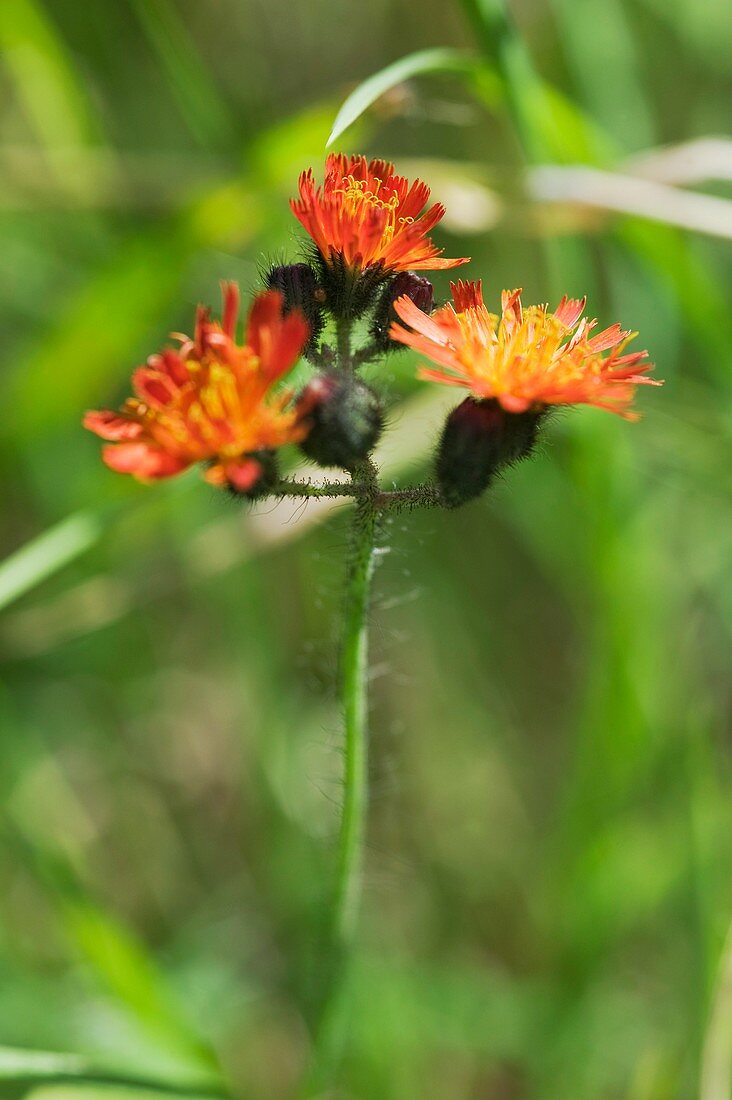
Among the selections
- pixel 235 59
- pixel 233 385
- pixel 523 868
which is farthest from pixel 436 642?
pixel 235 59

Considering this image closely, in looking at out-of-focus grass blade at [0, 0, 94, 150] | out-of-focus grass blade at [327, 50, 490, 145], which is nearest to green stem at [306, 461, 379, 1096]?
out-of-focus grass blade at [327, 50, 490, 145]

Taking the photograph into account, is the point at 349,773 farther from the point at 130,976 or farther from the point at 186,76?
the point at 186,76

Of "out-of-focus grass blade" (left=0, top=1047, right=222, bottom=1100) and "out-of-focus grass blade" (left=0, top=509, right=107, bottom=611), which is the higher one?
"out-of-focus grass blade" (left=0, top=509, right=107, bottom=611)

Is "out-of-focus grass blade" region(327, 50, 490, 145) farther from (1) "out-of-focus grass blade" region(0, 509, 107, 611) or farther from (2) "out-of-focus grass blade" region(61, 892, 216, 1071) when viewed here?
(2) "out-of-focus grass blade" region(61, 892, 216, 1071)

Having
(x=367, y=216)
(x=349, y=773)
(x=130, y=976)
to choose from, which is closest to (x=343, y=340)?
(x=367, y=216)

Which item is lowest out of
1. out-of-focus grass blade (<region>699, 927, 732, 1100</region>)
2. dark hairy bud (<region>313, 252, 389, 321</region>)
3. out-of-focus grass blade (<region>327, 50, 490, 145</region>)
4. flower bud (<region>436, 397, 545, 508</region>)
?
out-of-focus grass blade (<region>699, 927, 732, 1100</region>)

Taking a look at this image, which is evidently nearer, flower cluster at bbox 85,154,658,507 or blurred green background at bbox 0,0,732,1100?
flower cluster at bbox 85,154,658,507
